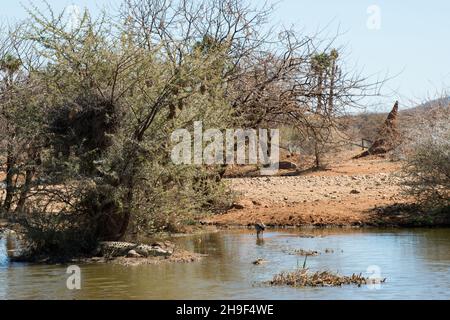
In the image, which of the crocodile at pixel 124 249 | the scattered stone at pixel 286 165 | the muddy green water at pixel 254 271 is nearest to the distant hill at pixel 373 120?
the scattered stone at pixel 286 165

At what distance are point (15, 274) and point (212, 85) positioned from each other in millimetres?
6504

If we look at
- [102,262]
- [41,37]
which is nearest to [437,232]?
[102,262]

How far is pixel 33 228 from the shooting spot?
57.4 feet

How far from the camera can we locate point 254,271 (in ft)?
52.1

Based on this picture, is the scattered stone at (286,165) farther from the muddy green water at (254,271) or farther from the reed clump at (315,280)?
the reed clump at (315,280)

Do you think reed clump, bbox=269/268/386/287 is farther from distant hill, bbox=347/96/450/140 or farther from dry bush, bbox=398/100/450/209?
distant hill, bbox=347/96/450/140

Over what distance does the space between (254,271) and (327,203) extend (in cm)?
1002

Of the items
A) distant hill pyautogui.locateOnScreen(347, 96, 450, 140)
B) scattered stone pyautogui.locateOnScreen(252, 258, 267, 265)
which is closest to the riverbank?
distant hill pyautogui.locateOnScreen(347, 96, 450, 140)

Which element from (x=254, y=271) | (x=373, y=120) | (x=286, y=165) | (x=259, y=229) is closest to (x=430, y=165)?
(x=259, y=229)

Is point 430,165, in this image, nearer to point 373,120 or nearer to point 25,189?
point 25,189

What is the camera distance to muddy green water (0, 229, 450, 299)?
1376 cm

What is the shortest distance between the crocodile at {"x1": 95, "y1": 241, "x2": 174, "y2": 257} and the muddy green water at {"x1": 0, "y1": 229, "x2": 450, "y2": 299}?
0.69m

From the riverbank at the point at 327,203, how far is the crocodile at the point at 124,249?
22.1 ft
